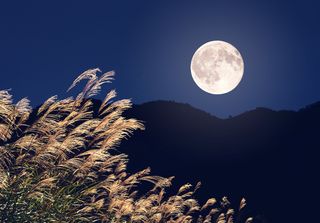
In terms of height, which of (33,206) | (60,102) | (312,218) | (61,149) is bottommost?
(33,206)

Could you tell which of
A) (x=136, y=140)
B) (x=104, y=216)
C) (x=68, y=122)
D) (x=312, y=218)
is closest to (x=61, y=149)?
(x=68, y=122)

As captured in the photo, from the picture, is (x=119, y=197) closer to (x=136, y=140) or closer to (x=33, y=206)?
(x=33, y=206)

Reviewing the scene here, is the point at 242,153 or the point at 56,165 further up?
the point at 242,153

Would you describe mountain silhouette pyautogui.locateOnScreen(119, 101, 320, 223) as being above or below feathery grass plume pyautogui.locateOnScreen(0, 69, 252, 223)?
above

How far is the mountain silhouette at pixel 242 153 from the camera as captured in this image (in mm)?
35656

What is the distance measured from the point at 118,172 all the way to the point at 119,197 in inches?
18.9

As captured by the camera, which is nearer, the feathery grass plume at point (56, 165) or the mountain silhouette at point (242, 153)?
the feathery grass plume at point (56, 165)

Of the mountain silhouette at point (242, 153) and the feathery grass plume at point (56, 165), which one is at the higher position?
the mountain silhouette at point (242, 153)

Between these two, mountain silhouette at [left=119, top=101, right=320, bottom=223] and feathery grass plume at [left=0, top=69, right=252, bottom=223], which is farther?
mountain silhouette at [left=119, top=101, right=320, bottom=223]

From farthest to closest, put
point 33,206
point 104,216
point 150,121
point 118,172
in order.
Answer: point 150,121 < point 118,172 < point 104,216 < point 33,206

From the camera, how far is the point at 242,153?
146 feet

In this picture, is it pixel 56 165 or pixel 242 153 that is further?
pixel 242 153

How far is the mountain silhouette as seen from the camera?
35.7m

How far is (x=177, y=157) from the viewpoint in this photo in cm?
4434
